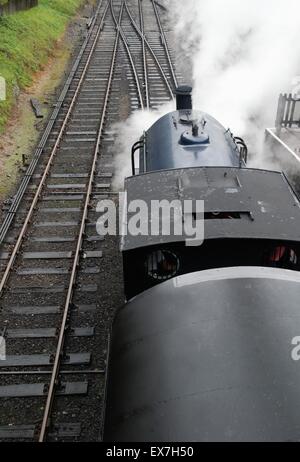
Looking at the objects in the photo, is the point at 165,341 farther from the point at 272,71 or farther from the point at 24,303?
the point at 272,71

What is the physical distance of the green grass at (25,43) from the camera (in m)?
16.6

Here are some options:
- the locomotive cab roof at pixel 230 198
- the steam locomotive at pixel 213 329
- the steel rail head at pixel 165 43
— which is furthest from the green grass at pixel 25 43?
the steam locomotive at pixel 213 329

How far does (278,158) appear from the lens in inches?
450

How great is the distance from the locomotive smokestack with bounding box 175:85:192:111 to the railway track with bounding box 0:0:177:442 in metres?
2.63

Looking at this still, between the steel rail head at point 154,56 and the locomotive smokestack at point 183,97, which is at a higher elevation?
the locomotive smokestack at point 183,97

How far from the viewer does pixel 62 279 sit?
824 centimetres

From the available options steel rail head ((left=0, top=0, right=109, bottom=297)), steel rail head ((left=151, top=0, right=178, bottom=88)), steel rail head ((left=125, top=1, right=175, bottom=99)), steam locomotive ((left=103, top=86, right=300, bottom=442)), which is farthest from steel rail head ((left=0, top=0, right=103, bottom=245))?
steam locomotive ((left=103, top=86, right=300, bottom=442))

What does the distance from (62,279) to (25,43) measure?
49.1 ft

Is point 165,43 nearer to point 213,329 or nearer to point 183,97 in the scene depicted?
point 183,97

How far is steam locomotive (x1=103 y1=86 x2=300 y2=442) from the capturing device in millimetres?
2961

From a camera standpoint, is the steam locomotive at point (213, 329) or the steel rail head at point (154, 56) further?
the steel rail head at point (154, 56)

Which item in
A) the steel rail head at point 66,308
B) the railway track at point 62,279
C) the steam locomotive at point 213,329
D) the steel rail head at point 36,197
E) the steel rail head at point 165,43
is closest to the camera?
the steam locomotive at point 213,329

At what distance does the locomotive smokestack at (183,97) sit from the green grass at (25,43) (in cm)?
641

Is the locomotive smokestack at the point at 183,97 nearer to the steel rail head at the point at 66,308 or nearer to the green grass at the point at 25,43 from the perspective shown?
the steel rail head at the point at 66,308
